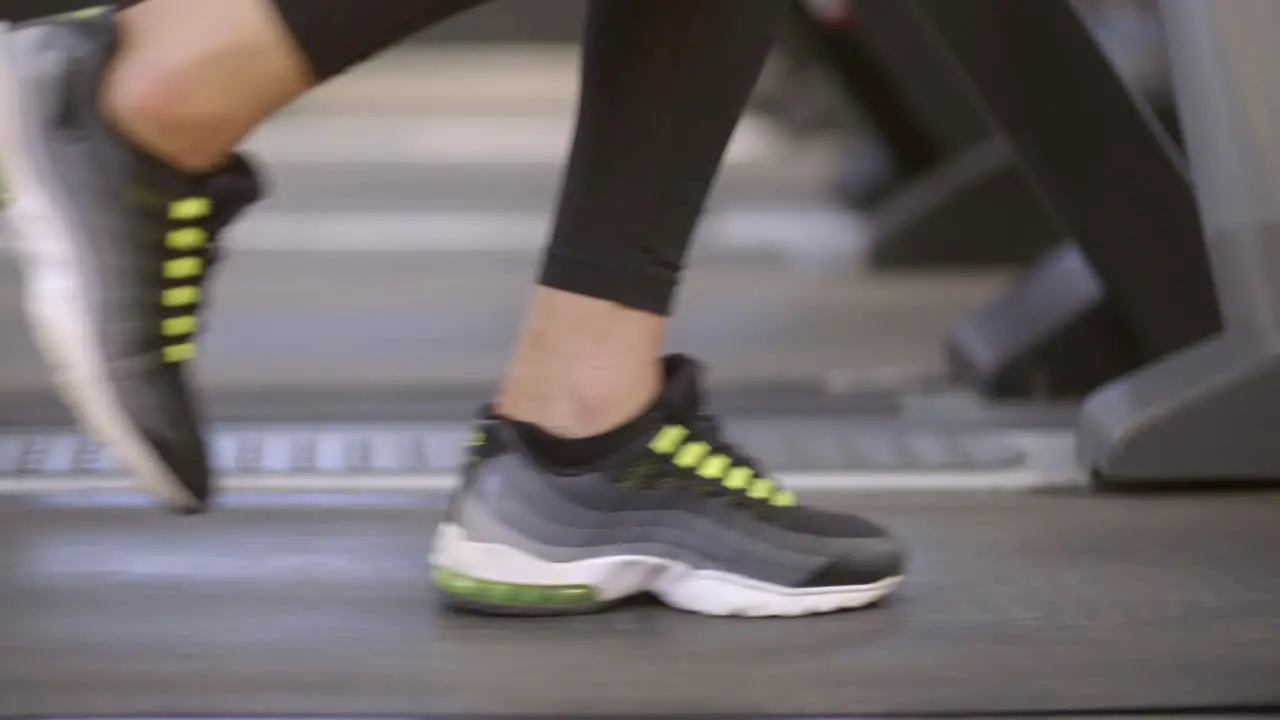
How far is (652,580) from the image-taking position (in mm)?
1001

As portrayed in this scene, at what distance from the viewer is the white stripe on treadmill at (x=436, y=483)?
1336mm

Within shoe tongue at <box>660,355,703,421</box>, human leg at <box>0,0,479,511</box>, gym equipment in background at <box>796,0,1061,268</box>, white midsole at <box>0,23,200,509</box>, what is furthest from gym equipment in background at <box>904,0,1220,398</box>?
gym equipment in background at <box>796,0,1061,268</box>

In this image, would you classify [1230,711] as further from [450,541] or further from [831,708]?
[450,541]

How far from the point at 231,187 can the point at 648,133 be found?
0.76 ft

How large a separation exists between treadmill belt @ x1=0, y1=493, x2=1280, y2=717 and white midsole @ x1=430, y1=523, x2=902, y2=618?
12mm

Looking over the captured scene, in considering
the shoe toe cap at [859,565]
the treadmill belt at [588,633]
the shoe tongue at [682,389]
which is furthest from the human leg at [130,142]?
the shoe toe cap at [859,565]

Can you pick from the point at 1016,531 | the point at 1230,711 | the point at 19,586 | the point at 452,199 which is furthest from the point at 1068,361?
the point at 452,199

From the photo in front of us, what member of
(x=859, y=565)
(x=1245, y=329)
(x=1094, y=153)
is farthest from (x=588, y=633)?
(x=1094, y=153)

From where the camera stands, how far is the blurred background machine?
870 mm

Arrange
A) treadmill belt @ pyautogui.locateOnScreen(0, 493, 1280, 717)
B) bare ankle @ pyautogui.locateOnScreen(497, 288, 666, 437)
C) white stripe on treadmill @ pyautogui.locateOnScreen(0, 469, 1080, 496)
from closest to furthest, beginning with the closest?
treadmill belt @ pyautogui.locateOnScreen(0, 493, 1280, 717) < bare ankle @ pyautogui.locateOnScreen(497, 288, 666, 437) < white stripe on treadmill @ pyautogui.locateOnScreen(0, 469, 1080, 496)

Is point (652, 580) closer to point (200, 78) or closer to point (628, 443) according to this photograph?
point (628, 443)

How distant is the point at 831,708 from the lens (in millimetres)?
821

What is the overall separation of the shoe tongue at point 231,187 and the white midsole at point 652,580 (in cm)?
24

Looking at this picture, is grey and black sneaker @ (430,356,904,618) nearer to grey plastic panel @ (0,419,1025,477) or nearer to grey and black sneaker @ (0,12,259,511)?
grey and black sneaker @ (0,12,259,511)
